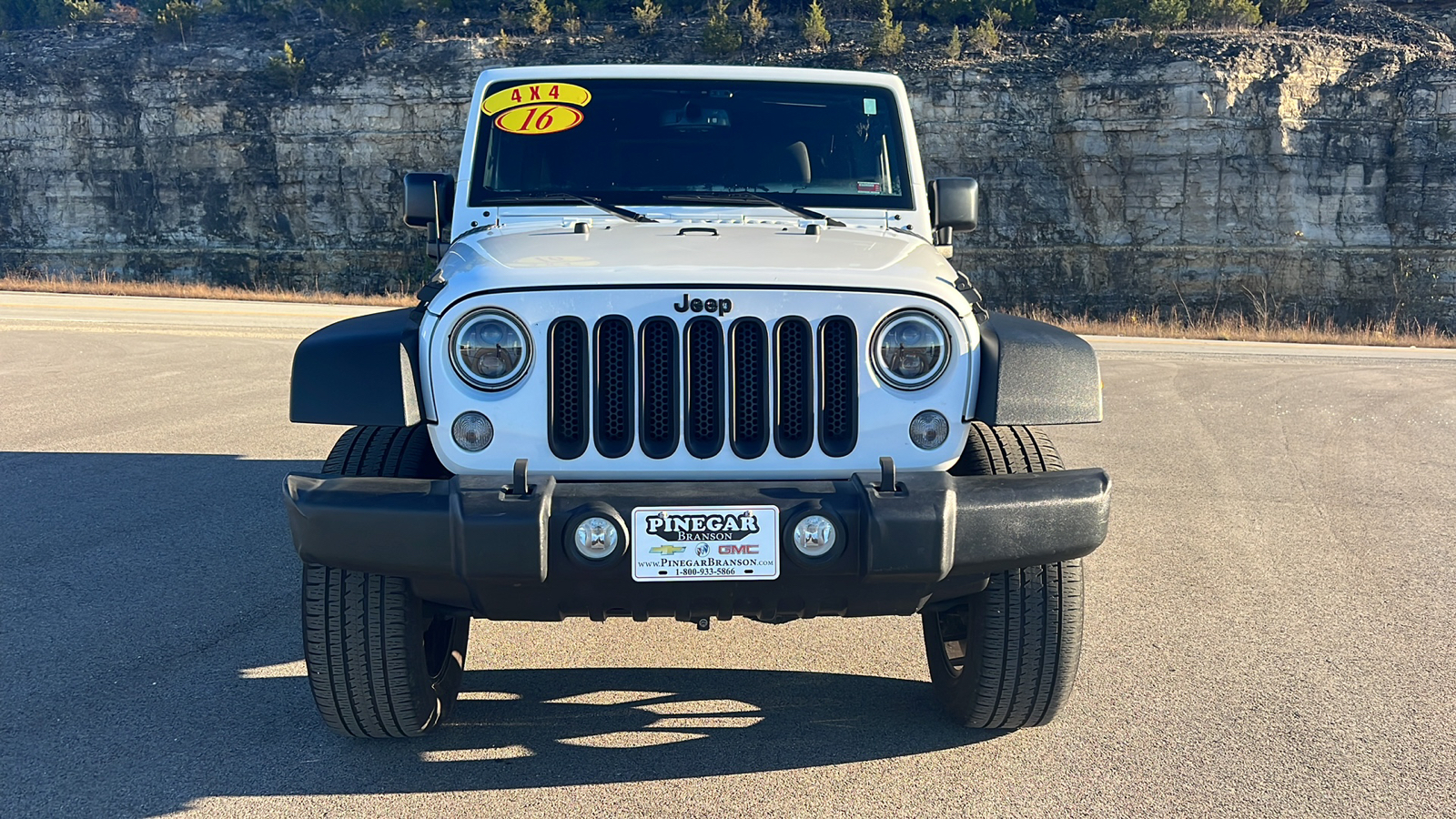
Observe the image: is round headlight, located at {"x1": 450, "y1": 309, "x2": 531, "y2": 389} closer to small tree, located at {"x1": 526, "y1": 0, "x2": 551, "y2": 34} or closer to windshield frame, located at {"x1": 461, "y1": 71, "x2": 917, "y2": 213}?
windshield frame, located at {"x1": 461, "y1": 71, "x2": 917, "y2": 213}

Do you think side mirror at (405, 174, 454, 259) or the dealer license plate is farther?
side mirror at (405, 174, 454, 259)

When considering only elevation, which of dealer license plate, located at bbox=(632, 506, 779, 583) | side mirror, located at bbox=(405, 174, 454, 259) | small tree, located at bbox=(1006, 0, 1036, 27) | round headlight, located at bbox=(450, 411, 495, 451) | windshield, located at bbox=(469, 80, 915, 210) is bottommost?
dealer license plate, located at bbox=(632, 506, 779, 583)

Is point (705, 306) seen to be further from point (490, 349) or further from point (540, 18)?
point (540, 18)

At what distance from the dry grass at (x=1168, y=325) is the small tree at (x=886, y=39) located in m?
7.64

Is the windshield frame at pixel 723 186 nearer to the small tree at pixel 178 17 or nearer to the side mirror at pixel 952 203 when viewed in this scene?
the side mirror at pixel 952 203

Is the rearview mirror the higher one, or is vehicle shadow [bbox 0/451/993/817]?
the rearview mirror

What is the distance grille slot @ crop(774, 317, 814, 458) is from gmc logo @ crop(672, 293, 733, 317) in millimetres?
148

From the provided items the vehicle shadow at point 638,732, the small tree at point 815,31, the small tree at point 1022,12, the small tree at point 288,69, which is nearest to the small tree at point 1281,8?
the small tree at point 1022,12

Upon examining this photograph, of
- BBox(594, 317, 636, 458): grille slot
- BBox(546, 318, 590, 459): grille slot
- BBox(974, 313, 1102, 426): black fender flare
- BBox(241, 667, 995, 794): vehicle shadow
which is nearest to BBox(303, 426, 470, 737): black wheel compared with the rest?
BBox(241, 667, 995, 794): vehicle shadow

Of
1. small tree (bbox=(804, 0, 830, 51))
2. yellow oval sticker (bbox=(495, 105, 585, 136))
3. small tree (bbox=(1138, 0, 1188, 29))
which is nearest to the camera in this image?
yellow oval sticker (bbox=(495, 105, 585, 136))

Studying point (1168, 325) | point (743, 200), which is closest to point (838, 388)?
point (743, 200)

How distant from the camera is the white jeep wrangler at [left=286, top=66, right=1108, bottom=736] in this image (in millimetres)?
2748

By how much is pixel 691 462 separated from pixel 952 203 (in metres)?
2.07

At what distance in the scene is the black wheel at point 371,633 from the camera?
9.98ft
